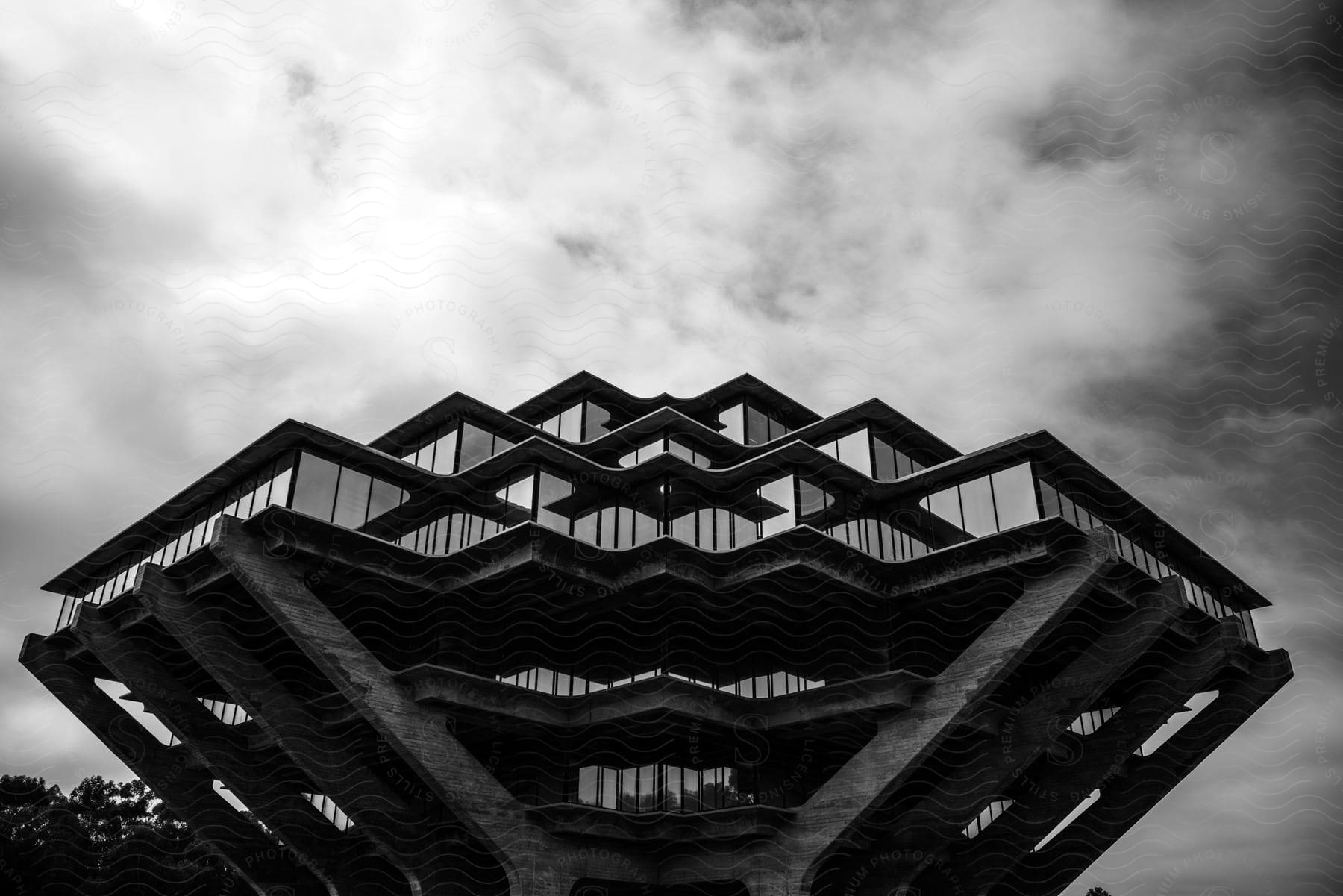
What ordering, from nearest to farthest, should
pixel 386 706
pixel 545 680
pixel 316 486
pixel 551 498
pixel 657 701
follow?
pixel 386 706 → pixel 316 486 → pixel 657 701 → pixel 545 680 → pixel 551 498

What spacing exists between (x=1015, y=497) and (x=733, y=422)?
886cm

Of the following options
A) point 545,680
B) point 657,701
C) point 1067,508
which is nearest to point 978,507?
point 1067,508

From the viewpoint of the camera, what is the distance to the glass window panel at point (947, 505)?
23.8 metres

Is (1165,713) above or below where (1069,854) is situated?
above

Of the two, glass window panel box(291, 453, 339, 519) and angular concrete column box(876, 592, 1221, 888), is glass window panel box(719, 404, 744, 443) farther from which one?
glass window panel box(291, 453, 339, 519)

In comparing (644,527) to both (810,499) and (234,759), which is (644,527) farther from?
(234,759)

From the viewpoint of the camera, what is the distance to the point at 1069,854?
2572cm

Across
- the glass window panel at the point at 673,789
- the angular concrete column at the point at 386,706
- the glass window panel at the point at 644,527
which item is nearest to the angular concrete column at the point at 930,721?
the glass window panel at the point at 673,789

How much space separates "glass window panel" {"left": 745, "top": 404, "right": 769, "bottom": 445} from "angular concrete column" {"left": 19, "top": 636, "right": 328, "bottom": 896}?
51.4ft

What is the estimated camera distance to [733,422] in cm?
2906

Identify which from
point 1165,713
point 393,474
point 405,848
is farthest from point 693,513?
point 1165,713

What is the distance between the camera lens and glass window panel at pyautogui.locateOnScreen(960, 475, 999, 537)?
22.8 meters

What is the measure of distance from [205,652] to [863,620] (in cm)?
1419

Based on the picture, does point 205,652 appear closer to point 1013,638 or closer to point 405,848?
point 405,848
